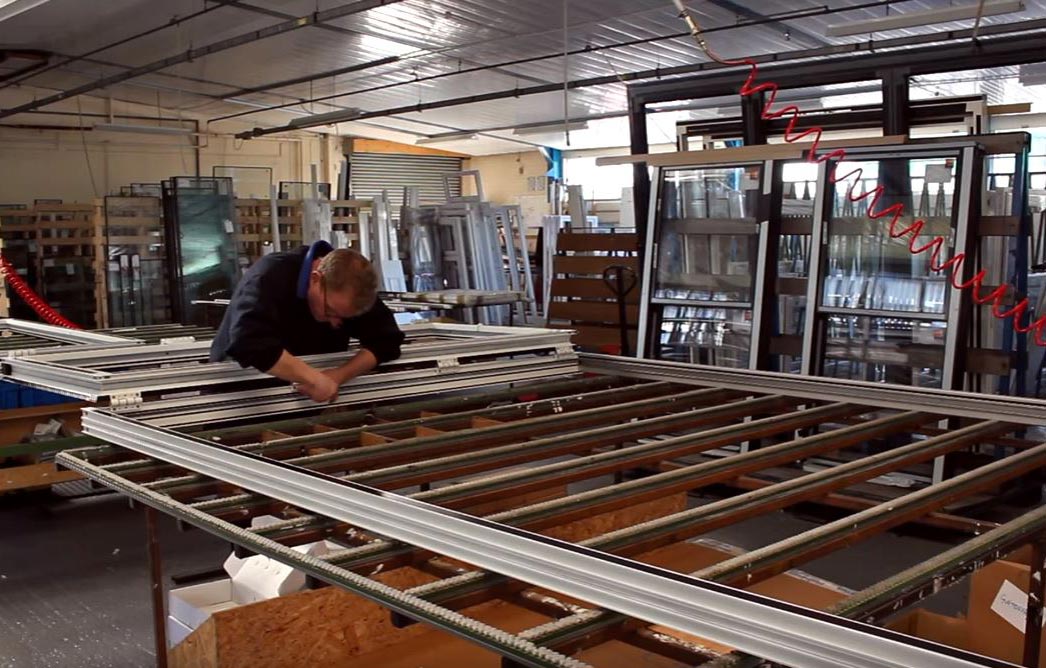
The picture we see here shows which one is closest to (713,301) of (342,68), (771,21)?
(771,21)

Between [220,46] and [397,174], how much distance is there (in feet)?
27.3

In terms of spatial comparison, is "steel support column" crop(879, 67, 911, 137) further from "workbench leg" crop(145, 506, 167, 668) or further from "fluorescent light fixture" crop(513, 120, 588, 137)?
"fluorescent light fixture" crop(513, 120, 588, 137)

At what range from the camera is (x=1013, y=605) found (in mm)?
2234

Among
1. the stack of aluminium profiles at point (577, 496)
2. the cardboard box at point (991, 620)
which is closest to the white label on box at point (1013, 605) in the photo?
the cardboard box at point (991, 620)

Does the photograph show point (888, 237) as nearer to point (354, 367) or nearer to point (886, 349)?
point (886, 349)

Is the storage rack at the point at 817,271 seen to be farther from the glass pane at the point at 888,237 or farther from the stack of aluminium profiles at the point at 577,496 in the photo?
the stack of aluminium profiles at the point at 577,496

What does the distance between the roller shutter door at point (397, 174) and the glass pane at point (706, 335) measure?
11766 millimetres

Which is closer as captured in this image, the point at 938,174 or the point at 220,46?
the point at 938,174

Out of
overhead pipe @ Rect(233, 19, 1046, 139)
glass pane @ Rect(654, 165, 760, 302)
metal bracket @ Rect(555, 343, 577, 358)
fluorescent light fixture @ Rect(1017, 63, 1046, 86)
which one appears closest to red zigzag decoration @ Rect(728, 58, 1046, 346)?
glass pane @ Rect(654, 165, 760, 302)

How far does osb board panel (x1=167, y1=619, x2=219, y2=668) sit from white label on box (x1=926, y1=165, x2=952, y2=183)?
4071 millimetres

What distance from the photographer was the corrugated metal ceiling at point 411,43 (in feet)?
28.8

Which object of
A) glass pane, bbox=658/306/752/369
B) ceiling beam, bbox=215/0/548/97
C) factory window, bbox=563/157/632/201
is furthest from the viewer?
factory window, bbox=563/157/632/201

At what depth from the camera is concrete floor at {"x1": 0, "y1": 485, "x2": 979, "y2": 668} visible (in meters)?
3.49

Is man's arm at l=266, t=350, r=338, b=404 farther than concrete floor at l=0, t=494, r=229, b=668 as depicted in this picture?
No
